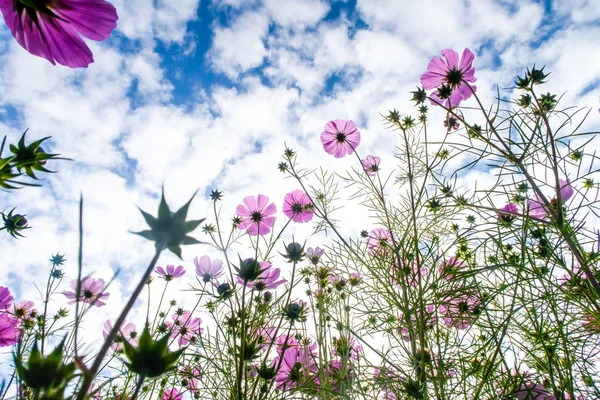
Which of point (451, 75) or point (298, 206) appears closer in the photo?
point (451, 75)

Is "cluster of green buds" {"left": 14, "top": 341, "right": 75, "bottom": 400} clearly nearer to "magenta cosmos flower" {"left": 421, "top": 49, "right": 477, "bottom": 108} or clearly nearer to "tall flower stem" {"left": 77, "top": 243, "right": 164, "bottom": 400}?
"tall flower stem" {"left": 77, "top": 243, "right": 164, "bottom": 400}

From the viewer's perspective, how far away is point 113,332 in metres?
0.17

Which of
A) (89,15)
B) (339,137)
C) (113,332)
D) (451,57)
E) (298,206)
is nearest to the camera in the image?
(113,332)

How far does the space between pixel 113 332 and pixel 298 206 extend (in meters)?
1.47

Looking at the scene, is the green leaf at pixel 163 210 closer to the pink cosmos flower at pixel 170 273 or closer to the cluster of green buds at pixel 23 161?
the cluster of green buds at pixel 23 161

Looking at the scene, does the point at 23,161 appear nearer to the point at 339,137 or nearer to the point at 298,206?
the point at 298,206

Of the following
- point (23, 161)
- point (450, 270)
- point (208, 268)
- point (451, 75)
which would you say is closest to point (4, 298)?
point (208, 268)

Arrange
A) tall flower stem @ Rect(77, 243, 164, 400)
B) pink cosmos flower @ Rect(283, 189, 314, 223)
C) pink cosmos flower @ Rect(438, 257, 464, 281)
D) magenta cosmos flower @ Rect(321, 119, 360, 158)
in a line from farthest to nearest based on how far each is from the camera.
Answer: magenta cosmos flower @ Rect(321, 119, 360, 158) < pink cosmos flower @ Rect(283, 189, 314, 223) < pink cosmos flower @ Rect(438, 257, 464, 281) < tall flower stem @ Rect(77, 243, 164, 400)

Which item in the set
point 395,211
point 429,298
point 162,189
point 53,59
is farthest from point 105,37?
point 395,211

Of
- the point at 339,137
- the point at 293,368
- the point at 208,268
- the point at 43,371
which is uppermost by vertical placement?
the point at 339,137

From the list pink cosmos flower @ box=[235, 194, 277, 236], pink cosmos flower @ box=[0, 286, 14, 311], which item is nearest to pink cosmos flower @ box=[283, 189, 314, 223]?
pink cosmos flower @ box=[235, 194, 277, 236]

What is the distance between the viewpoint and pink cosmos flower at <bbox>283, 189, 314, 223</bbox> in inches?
63.6

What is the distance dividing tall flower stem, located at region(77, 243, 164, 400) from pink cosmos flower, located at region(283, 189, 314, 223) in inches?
54.9

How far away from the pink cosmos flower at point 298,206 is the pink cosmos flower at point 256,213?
13cm
